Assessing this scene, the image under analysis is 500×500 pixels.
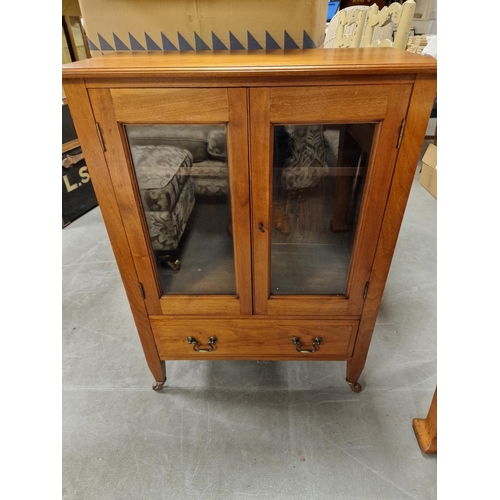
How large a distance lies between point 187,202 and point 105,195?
21 cm

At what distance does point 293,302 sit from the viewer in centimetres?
98

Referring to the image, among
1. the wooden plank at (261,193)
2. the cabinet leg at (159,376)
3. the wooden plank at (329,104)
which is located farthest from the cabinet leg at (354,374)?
the wooden plank at (329,104)

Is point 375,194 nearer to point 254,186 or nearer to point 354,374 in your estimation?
point 254,186

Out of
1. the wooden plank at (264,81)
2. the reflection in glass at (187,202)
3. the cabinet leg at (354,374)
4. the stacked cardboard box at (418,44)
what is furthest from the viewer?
the stacked cardboard box at (418,44)

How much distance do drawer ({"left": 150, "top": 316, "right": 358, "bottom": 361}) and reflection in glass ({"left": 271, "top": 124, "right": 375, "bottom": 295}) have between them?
125 millimetres

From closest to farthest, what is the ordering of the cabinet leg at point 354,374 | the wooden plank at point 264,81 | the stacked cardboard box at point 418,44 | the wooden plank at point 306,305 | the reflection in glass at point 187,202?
1. the wooden plank at point 264,81
2. the reflection in glass at point 187,202
3. the wooden plank at point 306,305
4. the cabinet leg at point 354,374
5. the stacked cardboard box at point 418,44

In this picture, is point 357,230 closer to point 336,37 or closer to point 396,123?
point 396,123

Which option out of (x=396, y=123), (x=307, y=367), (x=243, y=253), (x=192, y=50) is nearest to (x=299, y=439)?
(x=307, y=367)

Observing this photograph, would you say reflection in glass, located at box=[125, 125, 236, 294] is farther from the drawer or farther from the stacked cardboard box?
the stacked cardboard box

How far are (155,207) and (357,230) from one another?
0.53 metres

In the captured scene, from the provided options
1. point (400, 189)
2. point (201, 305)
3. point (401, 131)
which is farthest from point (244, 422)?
point (401, 131)

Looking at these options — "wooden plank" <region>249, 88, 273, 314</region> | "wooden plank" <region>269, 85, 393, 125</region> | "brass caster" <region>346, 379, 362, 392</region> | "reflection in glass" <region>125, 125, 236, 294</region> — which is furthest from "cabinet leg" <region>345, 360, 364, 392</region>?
"wooden plank" <region>269, 85, 393, 125</region>

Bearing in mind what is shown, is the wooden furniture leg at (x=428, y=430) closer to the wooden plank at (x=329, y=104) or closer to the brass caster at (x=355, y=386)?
the brass caster at (x=355, y=386)

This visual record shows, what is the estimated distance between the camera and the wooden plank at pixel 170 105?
677 millimetres
